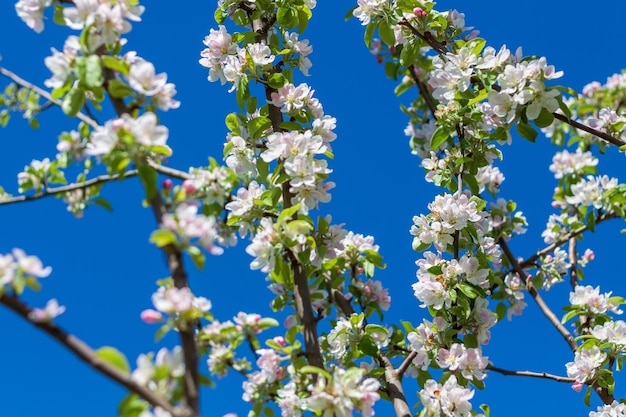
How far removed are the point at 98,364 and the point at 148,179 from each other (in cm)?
45

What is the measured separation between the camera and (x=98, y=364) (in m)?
1.13

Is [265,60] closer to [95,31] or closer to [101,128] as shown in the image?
[95,31]

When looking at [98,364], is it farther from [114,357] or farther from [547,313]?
[547,313]

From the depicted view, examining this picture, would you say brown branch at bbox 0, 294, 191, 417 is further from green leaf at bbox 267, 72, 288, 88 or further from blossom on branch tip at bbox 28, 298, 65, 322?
green leaf at bbox 267, 72, 288, 88

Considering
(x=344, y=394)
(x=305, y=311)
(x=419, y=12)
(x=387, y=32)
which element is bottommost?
(x=344, y=394)

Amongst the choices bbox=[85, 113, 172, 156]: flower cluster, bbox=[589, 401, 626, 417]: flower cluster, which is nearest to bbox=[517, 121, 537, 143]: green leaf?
bbox=[589, 401, 626, 417]: flower cluster

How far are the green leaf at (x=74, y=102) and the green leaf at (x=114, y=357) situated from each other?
2.39 ft

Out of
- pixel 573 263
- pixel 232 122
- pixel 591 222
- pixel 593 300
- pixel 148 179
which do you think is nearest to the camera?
pixel 148 179

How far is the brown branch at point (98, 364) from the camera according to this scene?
1139 millimetres

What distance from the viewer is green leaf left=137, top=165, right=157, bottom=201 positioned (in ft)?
4.58

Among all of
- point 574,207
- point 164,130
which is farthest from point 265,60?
point 574,207

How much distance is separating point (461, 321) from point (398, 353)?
0.37 meters

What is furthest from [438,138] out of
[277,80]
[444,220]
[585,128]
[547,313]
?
[547,313]

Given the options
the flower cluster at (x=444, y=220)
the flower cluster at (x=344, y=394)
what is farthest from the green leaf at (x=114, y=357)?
the flower cluster at (x=444, y=220)
